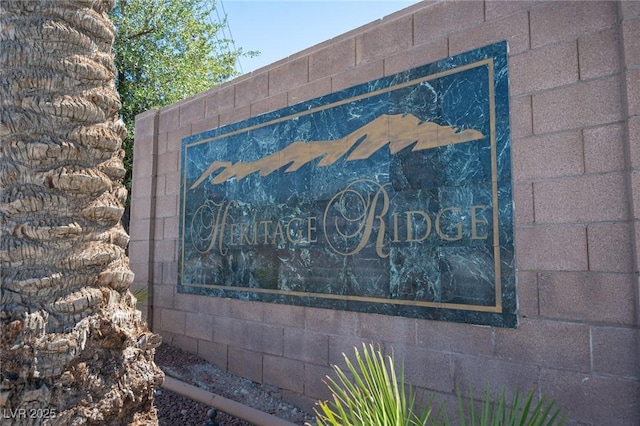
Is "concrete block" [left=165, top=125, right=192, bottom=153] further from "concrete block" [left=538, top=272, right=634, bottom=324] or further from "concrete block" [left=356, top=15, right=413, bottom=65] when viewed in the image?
"concrete block" [left=538, top=272, right=634, bottom=324]

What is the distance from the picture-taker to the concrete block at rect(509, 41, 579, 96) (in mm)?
3227

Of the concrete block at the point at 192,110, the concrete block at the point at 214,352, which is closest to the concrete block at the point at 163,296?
the concrete block at the point at 214,352

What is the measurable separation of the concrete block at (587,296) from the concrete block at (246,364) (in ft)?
9.08

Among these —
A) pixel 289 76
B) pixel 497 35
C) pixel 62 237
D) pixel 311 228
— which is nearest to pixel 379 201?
pixel 311 228

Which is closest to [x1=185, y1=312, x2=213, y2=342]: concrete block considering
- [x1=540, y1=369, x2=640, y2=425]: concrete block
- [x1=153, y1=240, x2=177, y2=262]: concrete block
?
[x1=153, y1=240, x2=177, y2=262]: concrete block

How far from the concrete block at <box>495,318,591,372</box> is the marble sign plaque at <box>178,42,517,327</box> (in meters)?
0.11

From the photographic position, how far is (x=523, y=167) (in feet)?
11.0

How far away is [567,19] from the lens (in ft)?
10.7

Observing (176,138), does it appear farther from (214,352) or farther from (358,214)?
(358,214)

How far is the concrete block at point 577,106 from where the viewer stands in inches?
120

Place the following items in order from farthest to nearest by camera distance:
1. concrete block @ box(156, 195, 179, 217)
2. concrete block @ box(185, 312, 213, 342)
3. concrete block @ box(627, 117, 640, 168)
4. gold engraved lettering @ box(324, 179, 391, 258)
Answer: concrete block @ box(156, 195, 179, 217) → concrete block @ box(185, 312, 213, 342) → gold engraved lettering @ box(324, 179, 391, 258) → concrete block @ box(627, 117, 640, 168)

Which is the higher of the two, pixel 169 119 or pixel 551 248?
pixel 169 119

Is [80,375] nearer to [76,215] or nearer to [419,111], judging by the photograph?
[76,215]

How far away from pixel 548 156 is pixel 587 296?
87 centimetres
